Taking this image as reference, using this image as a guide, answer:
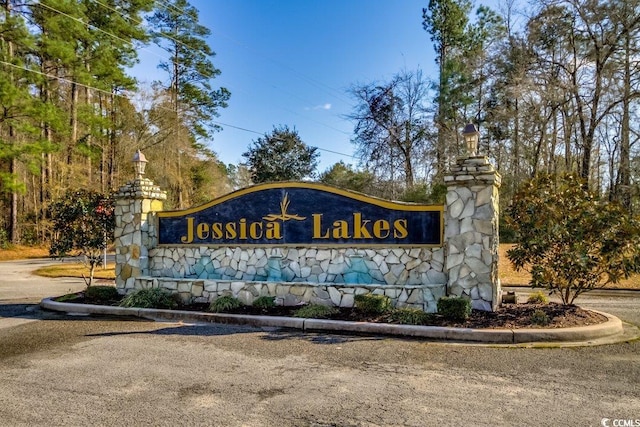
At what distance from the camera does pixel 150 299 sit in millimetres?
8305

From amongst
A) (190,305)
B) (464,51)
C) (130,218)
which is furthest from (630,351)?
(464,51)

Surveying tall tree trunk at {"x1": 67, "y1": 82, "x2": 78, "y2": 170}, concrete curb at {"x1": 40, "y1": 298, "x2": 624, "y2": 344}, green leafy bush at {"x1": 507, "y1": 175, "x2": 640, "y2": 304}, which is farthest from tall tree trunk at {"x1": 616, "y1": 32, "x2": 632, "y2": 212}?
tall tree trunk at {"x1": 67, "y1": 82, "x2": 78, "y2": 170}

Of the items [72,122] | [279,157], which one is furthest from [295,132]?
[72,122]

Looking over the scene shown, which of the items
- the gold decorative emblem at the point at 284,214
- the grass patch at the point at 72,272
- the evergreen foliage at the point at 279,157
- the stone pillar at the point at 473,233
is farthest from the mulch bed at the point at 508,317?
the evergreen foliage at the point at 279,157

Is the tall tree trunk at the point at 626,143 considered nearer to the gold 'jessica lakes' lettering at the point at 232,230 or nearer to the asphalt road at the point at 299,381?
the gold 'jessica lakes' lettering at the point at 232,230

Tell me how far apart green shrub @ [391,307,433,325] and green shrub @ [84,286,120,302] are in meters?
6.04

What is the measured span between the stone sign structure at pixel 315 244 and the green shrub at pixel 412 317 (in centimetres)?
51

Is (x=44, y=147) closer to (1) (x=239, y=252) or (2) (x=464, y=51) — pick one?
(1) (x=239, y=252)

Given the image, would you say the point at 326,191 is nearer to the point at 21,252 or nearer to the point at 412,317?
the point at 412,317

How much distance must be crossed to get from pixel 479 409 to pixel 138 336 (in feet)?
16.0

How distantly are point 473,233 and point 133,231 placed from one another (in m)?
7.06

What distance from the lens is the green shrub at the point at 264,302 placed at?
7.72 m

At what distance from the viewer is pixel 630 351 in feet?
17.1

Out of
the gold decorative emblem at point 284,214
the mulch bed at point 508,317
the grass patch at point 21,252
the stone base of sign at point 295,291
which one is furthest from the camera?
the grass patch at point 21,252
